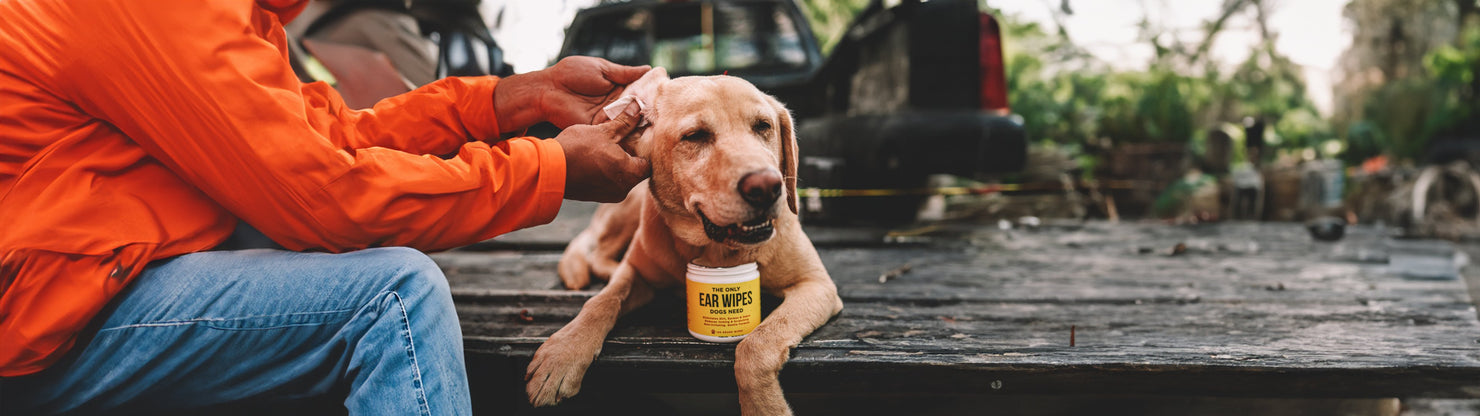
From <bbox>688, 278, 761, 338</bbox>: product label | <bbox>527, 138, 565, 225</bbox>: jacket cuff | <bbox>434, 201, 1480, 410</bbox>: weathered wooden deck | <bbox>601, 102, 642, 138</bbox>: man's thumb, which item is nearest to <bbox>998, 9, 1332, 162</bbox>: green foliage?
<bbox>434, 201, 1480, 410</bbox>: weathered wooden deck

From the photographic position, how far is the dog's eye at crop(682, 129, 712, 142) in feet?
6.17

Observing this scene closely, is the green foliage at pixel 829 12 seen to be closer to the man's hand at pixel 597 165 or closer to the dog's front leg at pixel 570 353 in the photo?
the dog's front leg at pixel 570 353

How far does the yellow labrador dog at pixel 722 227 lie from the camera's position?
1778mm

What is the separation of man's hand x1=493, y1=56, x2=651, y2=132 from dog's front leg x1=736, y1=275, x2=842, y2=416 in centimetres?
76

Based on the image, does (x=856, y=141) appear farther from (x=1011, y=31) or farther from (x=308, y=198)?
(x=1011, y=31)

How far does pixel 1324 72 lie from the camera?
38.9 ft

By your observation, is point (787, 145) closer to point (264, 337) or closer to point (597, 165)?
point (597, 165)

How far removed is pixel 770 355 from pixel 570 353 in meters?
0.52

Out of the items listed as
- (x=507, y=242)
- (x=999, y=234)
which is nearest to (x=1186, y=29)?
(x=999, y=234)

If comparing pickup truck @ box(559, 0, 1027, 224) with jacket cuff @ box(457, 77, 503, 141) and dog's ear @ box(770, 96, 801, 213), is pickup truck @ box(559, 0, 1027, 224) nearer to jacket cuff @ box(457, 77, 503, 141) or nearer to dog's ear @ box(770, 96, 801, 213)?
dog's ear @ box(770, 96, 801, 213)

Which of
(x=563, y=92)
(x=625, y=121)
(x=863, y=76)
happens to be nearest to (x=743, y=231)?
(x=625, y=121)

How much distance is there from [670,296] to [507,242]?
184 centimetres

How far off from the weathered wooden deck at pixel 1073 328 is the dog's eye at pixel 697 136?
0.57 meters

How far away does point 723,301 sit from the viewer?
6.37 feet
